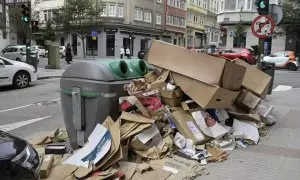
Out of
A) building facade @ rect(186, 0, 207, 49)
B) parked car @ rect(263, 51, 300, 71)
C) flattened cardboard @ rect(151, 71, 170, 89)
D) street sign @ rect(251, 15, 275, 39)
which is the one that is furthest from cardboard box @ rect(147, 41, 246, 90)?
building facade @ rect(186, 0, 207, 49)

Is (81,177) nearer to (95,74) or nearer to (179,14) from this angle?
(95,74)

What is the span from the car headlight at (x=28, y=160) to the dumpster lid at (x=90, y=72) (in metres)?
1.83

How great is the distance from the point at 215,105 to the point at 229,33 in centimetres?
4744

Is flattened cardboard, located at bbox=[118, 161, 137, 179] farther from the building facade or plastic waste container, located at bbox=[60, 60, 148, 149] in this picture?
the building facade

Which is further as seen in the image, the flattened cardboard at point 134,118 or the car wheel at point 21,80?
the car wheel at point 21,80

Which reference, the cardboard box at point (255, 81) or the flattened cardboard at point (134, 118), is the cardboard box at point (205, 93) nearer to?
the cardboard box at point (255, 81)

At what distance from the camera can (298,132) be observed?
7.00 meters

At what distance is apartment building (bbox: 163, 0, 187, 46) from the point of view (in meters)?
62.3

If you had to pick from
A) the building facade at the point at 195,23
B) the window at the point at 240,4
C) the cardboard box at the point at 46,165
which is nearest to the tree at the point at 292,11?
the window at the point at 240,4

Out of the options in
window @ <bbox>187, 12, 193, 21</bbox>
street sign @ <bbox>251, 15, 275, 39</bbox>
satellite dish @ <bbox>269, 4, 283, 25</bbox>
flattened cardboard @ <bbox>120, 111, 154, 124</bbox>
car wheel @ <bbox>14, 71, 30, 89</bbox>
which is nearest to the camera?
flattened cardboard @ <bbox>120, 111, 154, 124</bbox>

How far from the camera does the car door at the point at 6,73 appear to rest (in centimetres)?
1449

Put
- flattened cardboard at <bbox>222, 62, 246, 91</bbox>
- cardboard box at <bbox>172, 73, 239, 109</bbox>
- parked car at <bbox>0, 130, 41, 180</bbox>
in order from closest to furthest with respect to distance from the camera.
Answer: parked car at <bbox>0, 130, 41, 180</bbox>
cardboard box at <bbox>172, 73, 239, 109</bbox>
flattened cardboard at <bbox>222, 62, 246, 91</bbox>

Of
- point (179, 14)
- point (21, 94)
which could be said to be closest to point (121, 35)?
point (179, 14)

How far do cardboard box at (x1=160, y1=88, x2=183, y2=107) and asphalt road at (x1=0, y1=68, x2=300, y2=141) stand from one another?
8.42ft
